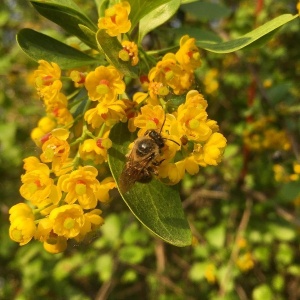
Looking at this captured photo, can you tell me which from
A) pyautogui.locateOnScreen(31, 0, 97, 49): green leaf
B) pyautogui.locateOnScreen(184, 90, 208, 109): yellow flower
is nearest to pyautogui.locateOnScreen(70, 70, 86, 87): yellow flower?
pyautogui.locateOnScreen(31, 0, 97, 49): green leaf

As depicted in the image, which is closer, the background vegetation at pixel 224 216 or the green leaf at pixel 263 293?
the background vegetation at pixel 224 216

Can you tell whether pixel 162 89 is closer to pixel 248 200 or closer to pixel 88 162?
pixel 88 162

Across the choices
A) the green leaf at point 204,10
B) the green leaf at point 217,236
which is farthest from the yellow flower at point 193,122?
the green leaf at point 217,236

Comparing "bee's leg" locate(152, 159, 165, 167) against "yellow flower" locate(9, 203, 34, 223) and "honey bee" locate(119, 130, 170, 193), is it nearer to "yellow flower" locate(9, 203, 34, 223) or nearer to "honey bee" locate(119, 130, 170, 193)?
"honey bee" locate(119, 130, 170, 193)

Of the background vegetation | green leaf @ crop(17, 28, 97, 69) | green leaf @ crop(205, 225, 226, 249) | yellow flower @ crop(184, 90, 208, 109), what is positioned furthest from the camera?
green leaf @ crop(205, 225, 226, 249)

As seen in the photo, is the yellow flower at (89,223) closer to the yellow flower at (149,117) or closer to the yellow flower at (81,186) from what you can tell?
the yellow flower at (81,186)

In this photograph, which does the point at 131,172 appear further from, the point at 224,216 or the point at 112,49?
the point at 224,216

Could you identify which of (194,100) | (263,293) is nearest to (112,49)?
(194,100)
